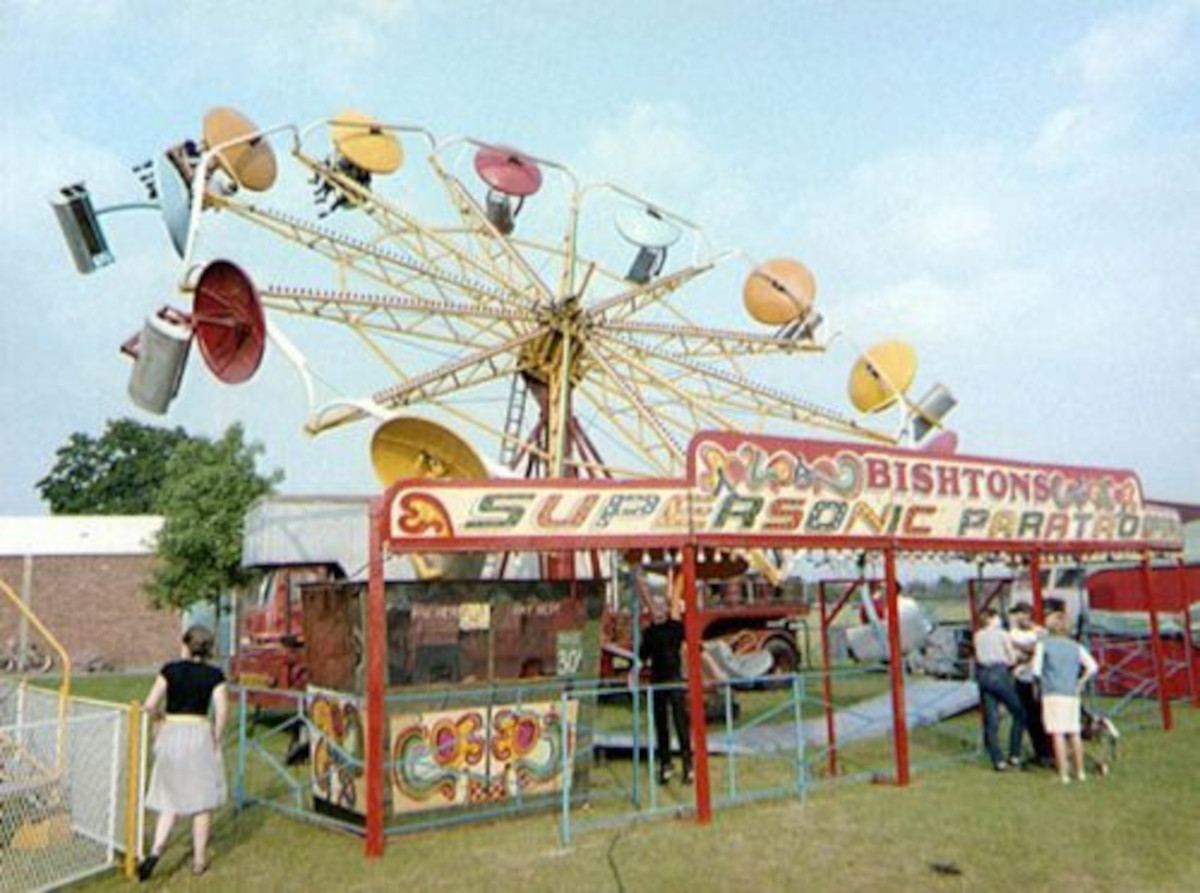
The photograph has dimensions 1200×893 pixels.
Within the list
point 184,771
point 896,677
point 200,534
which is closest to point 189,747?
point 184,771

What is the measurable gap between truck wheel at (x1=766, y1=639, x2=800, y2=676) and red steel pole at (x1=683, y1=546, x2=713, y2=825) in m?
10.7

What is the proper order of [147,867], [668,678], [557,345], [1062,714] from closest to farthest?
[147,867]
[1062,714]
[668,678]
[557,345]

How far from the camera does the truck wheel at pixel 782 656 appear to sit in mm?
18906

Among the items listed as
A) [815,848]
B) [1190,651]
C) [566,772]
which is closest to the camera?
[815,848]

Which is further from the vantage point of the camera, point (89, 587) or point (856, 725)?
point (89, 587)

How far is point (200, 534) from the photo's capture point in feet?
102

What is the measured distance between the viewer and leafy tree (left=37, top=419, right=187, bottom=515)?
60094 mm

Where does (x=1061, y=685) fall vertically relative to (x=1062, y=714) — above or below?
above

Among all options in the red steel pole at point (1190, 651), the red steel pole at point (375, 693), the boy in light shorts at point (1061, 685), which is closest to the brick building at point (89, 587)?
the red steel pole at point (375, 693)

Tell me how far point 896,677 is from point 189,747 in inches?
259

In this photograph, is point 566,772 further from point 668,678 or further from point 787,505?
point 787,505

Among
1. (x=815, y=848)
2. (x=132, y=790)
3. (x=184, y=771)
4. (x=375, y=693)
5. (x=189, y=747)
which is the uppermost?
(x=375, y=693)

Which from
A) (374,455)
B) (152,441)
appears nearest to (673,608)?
(374,455)

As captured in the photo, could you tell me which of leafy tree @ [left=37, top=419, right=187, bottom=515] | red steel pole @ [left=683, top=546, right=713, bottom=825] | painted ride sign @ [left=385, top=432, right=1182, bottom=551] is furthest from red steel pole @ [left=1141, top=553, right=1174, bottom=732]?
leafy tree @ [left=37, top=419, right=187, bottom=515]
